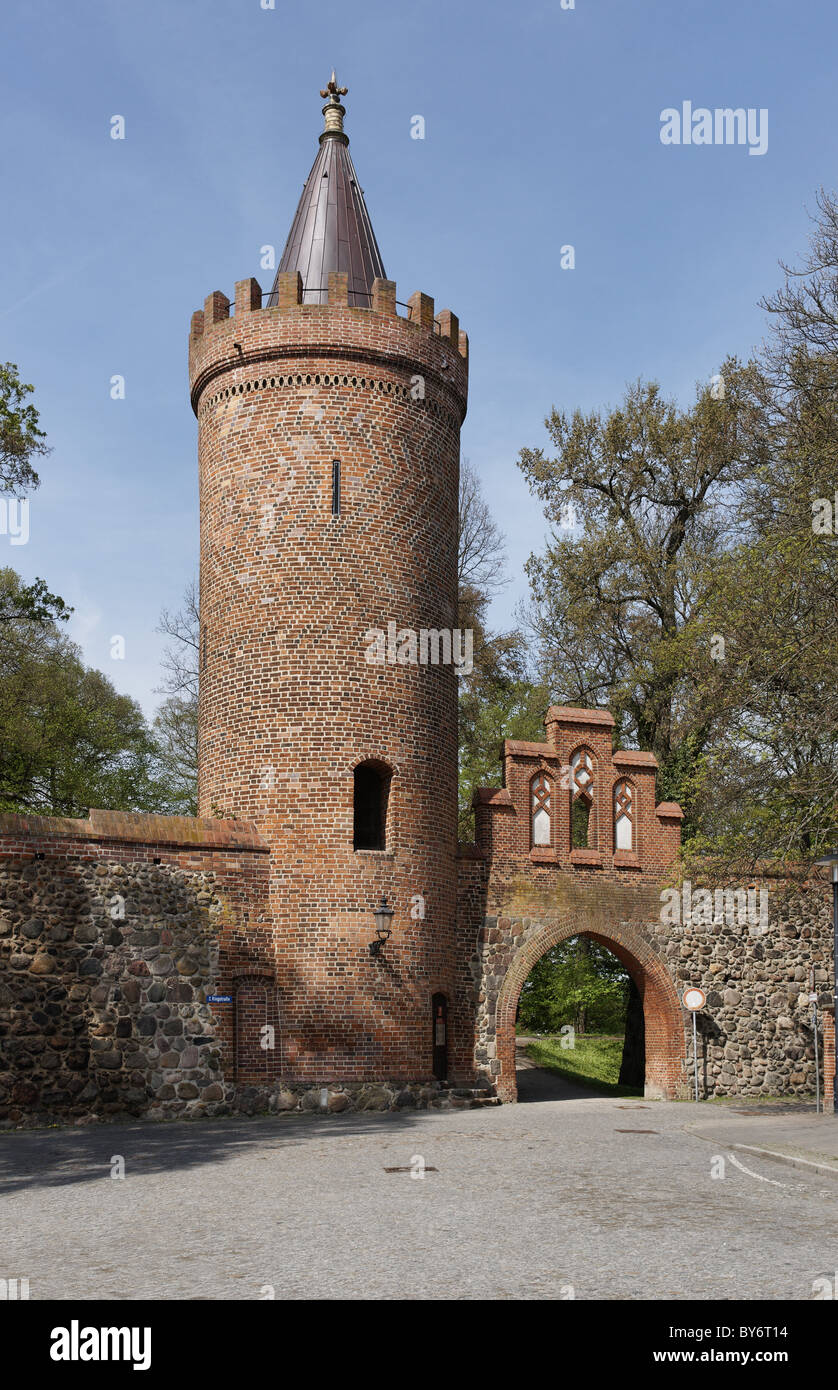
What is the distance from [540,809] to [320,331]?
8714 millimetres

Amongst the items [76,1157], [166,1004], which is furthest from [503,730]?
[76,1157]

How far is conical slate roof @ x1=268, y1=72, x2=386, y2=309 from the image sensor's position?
21750 millimetres

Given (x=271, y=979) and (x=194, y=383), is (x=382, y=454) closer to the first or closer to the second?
(x=194, y=383)

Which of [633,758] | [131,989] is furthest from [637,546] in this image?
[131,989]

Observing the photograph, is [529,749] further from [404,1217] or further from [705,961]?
[404,1217]

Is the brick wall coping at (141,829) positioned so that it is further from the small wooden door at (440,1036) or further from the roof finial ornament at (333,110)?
the roof finial ornament at (333,110)

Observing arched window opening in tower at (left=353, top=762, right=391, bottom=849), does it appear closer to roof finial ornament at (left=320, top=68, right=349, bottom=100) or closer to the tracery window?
the tracery window

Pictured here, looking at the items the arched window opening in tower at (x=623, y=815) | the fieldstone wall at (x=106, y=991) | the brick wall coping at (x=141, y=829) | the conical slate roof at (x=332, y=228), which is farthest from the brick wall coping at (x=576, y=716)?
the conical slate roof at (x=332, y=228)

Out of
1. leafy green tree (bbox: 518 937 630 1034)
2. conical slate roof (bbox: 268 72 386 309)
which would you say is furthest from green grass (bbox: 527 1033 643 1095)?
conical slate roof (bbox: 268 72 386 309)

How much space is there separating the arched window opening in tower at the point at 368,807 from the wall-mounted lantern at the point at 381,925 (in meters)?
1.43

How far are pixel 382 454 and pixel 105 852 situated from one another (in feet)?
24.7

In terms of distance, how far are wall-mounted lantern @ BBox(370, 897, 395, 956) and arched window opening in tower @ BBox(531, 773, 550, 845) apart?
3.85 metres

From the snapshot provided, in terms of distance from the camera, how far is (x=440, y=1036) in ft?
67.0

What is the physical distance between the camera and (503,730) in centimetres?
3569
